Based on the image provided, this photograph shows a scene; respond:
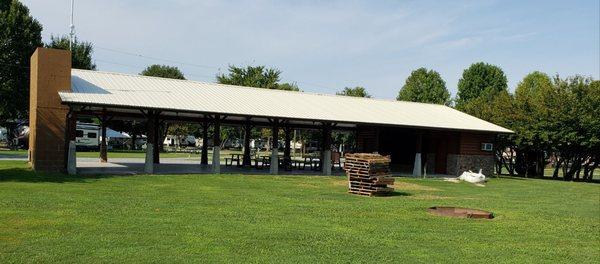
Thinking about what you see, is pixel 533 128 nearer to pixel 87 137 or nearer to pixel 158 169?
pixel 158 169

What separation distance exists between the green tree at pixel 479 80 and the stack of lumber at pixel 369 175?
60715mm

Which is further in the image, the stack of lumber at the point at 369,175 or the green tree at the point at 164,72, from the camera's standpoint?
the green tree at the point at 164,72

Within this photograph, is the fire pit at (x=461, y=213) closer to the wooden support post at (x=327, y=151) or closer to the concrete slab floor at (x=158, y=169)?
the wooden support post at (x=327, y=151)

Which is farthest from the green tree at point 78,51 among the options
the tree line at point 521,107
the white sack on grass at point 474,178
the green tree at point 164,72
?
the white sack on grass at point 474,178

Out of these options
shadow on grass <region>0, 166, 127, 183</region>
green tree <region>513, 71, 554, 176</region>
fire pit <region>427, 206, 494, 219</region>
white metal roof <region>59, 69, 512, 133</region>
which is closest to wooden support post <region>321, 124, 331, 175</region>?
white metal roof <region>59, 69, 512, 133</region>

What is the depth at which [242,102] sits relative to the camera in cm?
2689

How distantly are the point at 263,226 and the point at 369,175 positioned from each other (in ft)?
26.1

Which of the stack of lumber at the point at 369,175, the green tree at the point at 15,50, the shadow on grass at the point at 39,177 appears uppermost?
the green tree at the point at 15,50

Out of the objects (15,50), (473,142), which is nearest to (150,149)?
(473,142)

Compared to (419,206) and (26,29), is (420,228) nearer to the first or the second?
(419,206)

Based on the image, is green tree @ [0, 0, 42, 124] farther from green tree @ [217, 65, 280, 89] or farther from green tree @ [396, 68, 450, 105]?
green tree @ [396, 68, 450, 105]

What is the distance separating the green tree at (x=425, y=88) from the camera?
7456cm

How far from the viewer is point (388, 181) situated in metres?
18.6

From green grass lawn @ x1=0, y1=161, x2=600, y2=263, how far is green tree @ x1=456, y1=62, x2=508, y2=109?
60383 mm
